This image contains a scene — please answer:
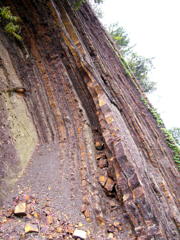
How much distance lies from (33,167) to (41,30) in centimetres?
371

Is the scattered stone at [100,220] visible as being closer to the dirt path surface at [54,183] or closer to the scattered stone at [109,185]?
the dirt path surface at [54,183]

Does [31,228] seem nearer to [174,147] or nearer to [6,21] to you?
[6,21]

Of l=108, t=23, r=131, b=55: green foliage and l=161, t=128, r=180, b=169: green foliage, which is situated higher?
l=108, t=23, r=131, b=55: green foliage

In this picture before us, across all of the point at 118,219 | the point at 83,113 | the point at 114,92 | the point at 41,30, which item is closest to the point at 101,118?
the point at 83,113

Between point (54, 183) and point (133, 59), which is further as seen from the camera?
point (133, 59)

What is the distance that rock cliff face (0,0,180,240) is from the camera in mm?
2221

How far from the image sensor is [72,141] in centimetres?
308

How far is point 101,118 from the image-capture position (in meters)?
3.15

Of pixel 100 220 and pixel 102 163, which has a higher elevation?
pixel 102 163

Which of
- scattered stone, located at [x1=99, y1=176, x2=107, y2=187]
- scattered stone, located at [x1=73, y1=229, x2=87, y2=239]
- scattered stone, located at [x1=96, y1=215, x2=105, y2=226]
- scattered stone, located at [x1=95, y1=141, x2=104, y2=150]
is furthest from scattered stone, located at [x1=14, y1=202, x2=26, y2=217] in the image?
scattered stone, located at [x1=95, y1=141, x2=104, y2=150]

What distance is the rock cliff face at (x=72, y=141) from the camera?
2221 mm

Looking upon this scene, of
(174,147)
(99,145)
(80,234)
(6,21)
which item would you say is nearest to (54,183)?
(80,234)

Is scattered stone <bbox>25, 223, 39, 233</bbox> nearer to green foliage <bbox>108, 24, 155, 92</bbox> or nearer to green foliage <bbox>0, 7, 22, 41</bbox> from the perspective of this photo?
green foliage <bbox>0, 7, 22, 41</bbox>

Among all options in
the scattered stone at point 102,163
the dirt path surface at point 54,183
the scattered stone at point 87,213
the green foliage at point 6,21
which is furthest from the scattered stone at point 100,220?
the green foliage at point 6,21
